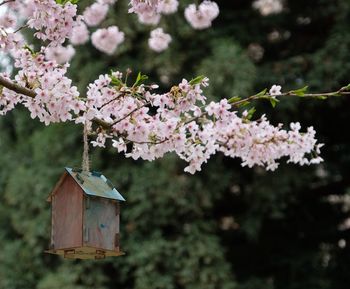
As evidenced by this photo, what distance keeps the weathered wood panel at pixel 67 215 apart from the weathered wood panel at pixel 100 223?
0.9 inches

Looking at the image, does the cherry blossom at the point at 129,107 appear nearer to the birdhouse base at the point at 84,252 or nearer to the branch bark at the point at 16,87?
the branch bark at the point at 16,87

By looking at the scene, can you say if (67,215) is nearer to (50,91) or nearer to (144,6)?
(50,91)

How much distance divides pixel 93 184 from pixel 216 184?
3.40 m

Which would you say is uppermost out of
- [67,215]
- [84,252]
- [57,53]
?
[57,53]

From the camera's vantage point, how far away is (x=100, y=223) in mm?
2336

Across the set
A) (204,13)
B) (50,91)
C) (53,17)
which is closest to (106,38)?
(204,13)

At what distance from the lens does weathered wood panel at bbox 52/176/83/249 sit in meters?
2.30

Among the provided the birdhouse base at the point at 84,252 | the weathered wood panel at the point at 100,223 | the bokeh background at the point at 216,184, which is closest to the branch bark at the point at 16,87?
the weathered wood panel at the point at 100,223

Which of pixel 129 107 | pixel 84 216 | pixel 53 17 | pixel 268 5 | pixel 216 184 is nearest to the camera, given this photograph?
pixel 84 216

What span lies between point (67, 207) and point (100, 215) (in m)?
0.11

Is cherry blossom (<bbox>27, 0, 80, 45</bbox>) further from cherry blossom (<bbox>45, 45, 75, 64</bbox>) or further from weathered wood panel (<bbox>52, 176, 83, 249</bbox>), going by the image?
weathered wood panel (<bbox>52, 176, 83, 249</bbox>)

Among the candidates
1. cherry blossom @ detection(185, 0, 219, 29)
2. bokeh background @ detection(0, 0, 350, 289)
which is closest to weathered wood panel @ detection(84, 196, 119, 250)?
cherry blossom @ detection(185, 0, 219, 29)

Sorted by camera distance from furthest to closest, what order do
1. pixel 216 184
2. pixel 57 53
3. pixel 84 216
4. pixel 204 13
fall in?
pixel 216 184 → pixel 204 13 → pixel 57 53 → pixel 84 216

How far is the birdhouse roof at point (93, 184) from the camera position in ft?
7.57
